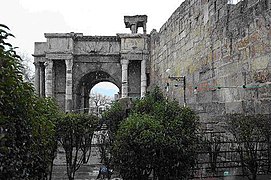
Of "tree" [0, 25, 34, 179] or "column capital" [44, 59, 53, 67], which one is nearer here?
"tree" [0, 25, 34, 179]

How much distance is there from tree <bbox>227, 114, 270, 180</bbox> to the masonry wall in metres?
0.80

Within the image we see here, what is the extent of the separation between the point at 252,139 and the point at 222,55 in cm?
376

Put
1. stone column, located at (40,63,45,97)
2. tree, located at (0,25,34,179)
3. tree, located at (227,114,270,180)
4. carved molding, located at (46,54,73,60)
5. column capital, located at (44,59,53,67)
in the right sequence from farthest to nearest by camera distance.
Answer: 1. stone column, located at (40,63,45,97)
2. column capital, located at (44,59,53,67)
3. carved molding, located at (46,54,73,60)
4. tree, located at (227,114,270,180)
5. tree, located at (0,25,34,179)

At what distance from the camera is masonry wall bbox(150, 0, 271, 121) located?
279 inches

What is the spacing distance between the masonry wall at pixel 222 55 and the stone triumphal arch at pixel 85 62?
8205mm

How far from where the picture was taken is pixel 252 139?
5980 mm

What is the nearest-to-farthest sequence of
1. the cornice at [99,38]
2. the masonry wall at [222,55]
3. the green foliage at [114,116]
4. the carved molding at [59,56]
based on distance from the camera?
the masonry wall at [222,55], the green foliage at [114,116], the carved molding at [59,56], the cornice at [99,38]

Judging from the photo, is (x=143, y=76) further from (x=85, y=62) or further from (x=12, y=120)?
(x=12, y=120)

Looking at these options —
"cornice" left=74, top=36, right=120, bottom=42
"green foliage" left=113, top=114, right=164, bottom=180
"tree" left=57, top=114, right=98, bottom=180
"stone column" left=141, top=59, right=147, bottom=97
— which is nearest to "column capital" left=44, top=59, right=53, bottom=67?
"cornice" left=74, top=36, right=120, bottom=42

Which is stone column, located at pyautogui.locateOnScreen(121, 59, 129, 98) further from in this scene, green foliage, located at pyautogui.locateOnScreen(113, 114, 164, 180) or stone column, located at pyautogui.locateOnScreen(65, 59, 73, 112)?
green foliage, located at pyautogui.locateOnScreen(113, 114, 164, 180)

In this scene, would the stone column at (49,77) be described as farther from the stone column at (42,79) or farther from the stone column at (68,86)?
the stone column at (42,79)

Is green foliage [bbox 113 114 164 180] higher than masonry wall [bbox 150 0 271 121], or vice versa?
masonry wall [bbox 150 0 271 121]

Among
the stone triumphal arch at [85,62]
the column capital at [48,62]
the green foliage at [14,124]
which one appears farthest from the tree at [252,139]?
the column capital at [48,62]

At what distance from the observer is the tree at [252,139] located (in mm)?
5902
